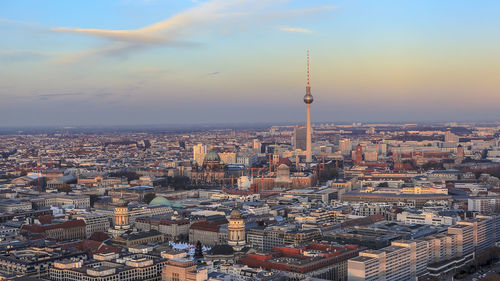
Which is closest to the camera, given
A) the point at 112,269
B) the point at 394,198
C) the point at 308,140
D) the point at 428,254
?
the point at 112,269

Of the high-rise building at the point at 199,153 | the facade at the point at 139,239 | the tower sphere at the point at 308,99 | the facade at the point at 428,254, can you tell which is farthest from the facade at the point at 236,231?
the high-rise building at the point at 199,153

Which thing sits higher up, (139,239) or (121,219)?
(121,219)

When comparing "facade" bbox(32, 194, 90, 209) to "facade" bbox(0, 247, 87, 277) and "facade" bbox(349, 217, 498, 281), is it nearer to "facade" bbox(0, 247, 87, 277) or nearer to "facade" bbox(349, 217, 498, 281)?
"facade" bbox(0, 247, 87, 277)

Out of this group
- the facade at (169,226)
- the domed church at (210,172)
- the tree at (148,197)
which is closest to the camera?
the facade at (169,226)

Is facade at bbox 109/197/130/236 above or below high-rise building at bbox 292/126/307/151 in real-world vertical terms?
below

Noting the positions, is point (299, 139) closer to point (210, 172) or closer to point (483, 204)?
point (210, 172)

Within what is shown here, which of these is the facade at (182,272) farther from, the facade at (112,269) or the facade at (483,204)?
the facade at (483,204)

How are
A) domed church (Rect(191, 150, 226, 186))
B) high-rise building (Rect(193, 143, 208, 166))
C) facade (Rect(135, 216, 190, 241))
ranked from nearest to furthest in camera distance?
facade (Rect(135, 216, 190, 241)) → domed church (Rect(191, 150, 226, 186)) → high-rise building (Rect(193, 143, 208, 166))

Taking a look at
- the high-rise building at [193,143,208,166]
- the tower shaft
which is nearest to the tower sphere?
the tower shaft

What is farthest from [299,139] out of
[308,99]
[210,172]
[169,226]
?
[169,226]

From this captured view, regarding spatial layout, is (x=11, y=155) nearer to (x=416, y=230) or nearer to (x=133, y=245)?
(x=133, y=245)

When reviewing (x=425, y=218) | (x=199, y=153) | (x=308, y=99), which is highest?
(x=308, y=99)
